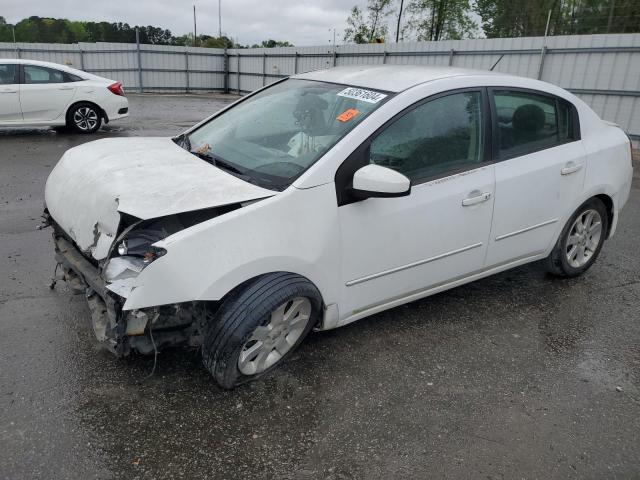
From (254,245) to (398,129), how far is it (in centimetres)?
115

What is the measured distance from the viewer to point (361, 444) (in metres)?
2.45

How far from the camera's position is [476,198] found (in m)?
3.30

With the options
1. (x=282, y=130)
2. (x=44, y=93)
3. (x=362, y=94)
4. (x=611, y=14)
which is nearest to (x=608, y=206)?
(x=362, y=94)

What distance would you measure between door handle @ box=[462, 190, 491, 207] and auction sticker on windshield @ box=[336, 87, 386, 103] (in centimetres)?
83

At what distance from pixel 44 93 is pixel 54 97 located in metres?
0.18

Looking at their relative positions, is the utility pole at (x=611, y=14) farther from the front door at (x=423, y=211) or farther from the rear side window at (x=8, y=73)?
the rear side window at (x=8, y=73)

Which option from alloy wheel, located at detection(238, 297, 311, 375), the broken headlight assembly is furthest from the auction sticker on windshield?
the broken headlight assembly

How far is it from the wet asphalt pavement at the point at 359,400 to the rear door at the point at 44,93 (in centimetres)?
745

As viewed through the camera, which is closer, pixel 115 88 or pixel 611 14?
pixel 115 88

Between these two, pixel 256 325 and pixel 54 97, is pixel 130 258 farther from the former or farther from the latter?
pixel 54 97

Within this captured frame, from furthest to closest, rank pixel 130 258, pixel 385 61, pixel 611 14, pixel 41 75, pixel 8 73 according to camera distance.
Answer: pixel 385 61
pixel 611 14
pixel 41 75
pixel 8 73
pixel 130 258

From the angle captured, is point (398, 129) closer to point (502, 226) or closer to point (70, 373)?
point (502, 226)

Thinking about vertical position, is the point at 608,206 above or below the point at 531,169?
below

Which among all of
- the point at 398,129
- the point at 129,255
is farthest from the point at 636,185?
the point at 129,255
